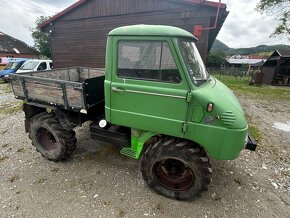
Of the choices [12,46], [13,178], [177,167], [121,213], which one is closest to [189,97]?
[177,167]

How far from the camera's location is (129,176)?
326 cm

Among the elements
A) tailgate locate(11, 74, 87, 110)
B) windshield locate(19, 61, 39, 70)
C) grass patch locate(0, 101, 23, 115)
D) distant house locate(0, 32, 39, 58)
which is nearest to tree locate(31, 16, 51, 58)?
distant house locate(0, 32, 39, 58)

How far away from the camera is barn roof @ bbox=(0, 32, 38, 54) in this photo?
27491mm

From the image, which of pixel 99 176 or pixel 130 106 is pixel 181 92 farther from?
pixel 99 176

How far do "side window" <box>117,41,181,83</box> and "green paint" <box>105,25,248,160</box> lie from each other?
0.18ft

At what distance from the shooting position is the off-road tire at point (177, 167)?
249cm

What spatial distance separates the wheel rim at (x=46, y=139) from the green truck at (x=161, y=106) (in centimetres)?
69

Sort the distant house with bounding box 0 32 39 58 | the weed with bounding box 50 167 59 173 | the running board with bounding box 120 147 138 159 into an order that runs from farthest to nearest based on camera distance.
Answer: the distant house with bounding box 0 32 39 58 → the weed with bounding box 50 167 59 173 → the running board with bounding box 120 147 138 159

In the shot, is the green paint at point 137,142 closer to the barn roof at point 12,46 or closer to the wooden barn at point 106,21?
the wooden barn at point 106,21

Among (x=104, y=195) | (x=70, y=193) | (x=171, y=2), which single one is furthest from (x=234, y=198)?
(x=171, y=2)

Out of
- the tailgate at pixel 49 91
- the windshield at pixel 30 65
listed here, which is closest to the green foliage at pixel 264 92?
the tailgate at pixel 49 91

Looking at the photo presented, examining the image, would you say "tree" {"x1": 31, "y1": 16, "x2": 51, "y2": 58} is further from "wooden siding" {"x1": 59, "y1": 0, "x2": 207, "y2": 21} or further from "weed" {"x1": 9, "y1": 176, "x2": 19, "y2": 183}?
"weed" {"x1": 9, "y1": 176, "x2": 19, "y2": 183}

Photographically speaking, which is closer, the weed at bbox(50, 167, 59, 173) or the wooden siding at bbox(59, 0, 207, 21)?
the weed at bbox(50, 167, 59, 173)

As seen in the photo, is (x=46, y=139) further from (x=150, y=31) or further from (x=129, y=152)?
(x=150, y=31)
